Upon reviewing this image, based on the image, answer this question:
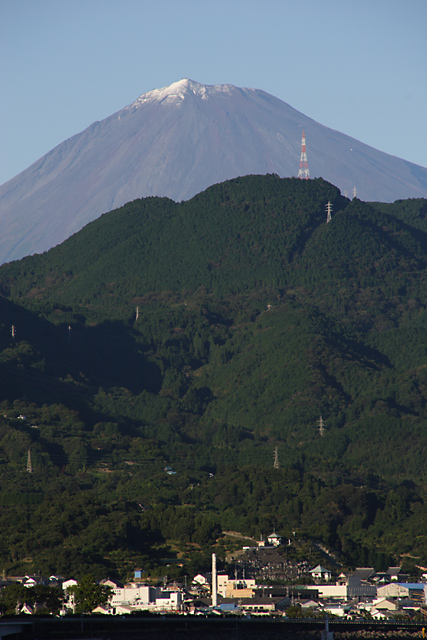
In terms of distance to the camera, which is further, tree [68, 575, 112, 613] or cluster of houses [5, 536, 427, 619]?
cluster of houses [5, 536, 427, 619]

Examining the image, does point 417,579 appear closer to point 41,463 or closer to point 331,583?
point 331,583

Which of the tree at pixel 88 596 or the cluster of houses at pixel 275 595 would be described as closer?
the tree at pixel 88 596

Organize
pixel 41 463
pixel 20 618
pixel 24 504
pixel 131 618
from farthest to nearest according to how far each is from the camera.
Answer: pixel 41 463 < pixel 24 504 < pixel 131 618 < pixel 20 618

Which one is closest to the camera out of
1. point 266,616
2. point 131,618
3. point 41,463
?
point 131,618

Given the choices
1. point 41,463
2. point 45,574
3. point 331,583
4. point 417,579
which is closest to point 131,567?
point 45,574
